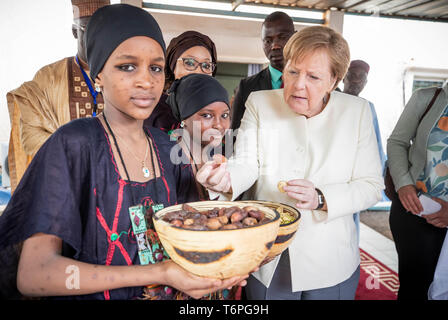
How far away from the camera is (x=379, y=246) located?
3391 mm

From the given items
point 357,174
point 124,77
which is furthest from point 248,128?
point 124,77

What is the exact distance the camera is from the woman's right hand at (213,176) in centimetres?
92

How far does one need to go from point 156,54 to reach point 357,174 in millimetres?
881

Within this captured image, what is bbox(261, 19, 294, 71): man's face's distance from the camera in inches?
80.7

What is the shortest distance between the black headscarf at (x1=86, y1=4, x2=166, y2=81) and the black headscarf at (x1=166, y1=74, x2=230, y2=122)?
0.50 metres

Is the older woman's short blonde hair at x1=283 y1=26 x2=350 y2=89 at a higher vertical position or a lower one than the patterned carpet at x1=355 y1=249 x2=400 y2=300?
higher

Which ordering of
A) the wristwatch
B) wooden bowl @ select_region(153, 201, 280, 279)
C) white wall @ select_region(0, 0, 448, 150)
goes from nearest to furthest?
1. wooden bowl @ select_region(153, 201, 280, 279)
2. the wristwatch
3. white wall @ select_region(0, 0, 448, 150)

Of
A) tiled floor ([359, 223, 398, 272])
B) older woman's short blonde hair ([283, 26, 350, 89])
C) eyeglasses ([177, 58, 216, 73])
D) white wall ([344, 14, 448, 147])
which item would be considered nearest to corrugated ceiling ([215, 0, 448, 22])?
white wall ([344, 14, 448, 147])

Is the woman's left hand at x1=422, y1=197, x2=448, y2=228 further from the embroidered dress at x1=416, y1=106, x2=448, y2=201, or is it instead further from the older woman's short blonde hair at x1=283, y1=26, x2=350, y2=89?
the older woman's short blonde hair at x1=283, y1=26, x2=350, y2=89

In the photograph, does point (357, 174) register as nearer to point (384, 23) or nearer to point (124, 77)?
point (124, 77)

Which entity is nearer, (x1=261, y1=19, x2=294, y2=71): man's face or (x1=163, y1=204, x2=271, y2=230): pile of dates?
(x1=163, y1=204, x2=271, y2=230): pile of dates

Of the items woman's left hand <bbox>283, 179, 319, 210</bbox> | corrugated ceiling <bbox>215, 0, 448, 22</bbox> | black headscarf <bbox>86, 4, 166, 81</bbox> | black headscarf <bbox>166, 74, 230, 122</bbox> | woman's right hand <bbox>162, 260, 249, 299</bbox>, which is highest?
corrugated ceiling <bbox>215, 0, 448, 22</bbox>

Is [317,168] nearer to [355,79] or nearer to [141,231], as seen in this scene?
[141,231]

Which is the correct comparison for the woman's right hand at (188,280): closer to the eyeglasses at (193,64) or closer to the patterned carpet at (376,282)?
the eyeglasses at (193,64)
